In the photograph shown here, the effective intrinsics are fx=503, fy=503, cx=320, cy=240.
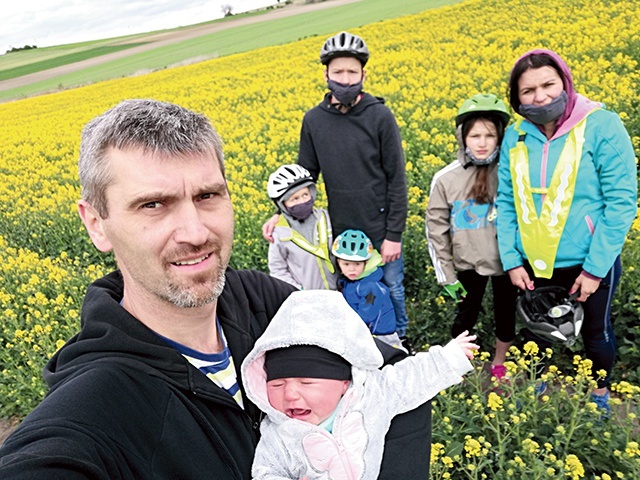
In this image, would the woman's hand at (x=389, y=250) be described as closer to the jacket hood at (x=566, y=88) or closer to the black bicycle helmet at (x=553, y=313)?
the black bicycle helmet at (x=553, y=313)

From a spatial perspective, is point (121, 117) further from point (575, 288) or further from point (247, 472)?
point (575, 288)

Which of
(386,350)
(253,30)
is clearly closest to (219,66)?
(253,30)

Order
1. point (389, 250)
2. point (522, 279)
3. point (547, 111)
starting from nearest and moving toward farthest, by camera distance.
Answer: point (547, 111) < point (522, 279) < point (389, 250)

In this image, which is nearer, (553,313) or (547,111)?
(547,111)

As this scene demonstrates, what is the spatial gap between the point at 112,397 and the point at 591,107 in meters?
2.87

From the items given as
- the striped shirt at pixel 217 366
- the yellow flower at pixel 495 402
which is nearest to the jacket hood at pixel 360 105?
the yellow flower at pixel 495 402

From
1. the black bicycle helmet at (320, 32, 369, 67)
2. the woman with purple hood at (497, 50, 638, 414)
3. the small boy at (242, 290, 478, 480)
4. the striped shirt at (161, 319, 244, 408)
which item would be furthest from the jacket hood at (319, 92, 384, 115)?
the striped shirt at (161, 319, 244, 408)

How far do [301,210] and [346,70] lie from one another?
110 centimetres

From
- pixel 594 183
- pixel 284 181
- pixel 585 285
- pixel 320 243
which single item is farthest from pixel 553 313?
pixel 284 181

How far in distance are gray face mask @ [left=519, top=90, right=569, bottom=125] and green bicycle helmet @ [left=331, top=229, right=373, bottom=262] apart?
1387mm

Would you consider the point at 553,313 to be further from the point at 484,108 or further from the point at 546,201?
the point at 484,108

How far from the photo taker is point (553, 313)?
311cm

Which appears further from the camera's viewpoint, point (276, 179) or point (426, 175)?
point (426, 175)

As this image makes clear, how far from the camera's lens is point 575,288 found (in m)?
3.06
